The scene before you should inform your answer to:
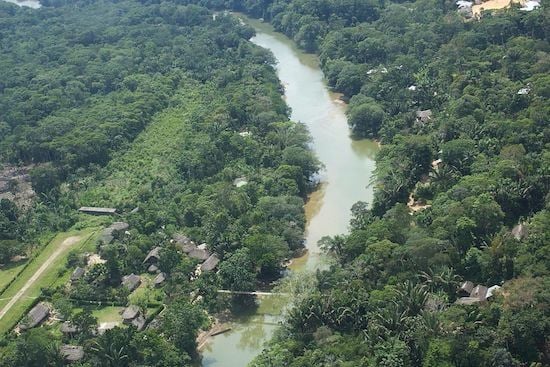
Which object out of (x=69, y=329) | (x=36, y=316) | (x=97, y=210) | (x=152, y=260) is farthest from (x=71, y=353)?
(x=97, y=210)

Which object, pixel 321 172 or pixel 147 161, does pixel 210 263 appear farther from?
pixel 147 161

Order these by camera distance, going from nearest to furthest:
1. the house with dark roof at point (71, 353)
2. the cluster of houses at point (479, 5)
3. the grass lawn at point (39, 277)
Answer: the house with dark roof at point (71, 353)
the grass lawn at point (39, 277)
the cluster of houses at point (479, 5)

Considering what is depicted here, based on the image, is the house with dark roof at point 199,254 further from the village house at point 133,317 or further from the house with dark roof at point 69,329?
the house with dark roof at point 69,329

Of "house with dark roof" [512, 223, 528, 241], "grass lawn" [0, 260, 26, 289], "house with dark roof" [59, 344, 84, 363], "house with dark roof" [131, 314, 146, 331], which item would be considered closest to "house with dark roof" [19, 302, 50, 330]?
"house with dark roof" [59, 344, 84, 363]

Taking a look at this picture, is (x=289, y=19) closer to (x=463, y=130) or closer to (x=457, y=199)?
(x=463, y=130)

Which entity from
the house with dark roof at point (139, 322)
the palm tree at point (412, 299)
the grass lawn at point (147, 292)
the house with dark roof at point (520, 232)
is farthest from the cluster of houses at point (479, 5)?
the house with dark roof at point (139, 322)
